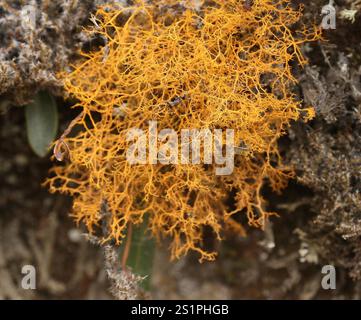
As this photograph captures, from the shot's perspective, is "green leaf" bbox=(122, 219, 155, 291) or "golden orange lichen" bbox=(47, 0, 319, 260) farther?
"green leaf" bbox=(122, 219, 155, 291)

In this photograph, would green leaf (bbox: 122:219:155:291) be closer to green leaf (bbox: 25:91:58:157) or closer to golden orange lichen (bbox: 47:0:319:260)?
golden orange lichen (bbox: 47:0:319:260)

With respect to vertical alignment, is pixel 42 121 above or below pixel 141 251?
above

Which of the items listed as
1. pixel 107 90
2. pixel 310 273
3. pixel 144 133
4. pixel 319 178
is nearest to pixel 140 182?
pixel 144 133

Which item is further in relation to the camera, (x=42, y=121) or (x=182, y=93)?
(x=42, y=121)

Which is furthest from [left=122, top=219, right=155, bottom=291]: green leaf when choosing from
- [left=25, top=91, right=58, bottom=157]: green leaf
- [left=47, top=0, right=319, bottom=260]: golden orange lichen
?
[left=25, top=91, right=58, bottom=157]: green leaf

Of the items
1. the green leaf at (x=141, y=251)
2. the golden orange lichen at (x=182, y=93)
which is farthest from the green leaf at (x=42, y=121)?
the green leaf at (x=141, y=251)

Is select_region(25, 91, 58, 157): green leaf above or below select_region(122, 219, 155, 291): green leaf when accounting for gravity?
above
